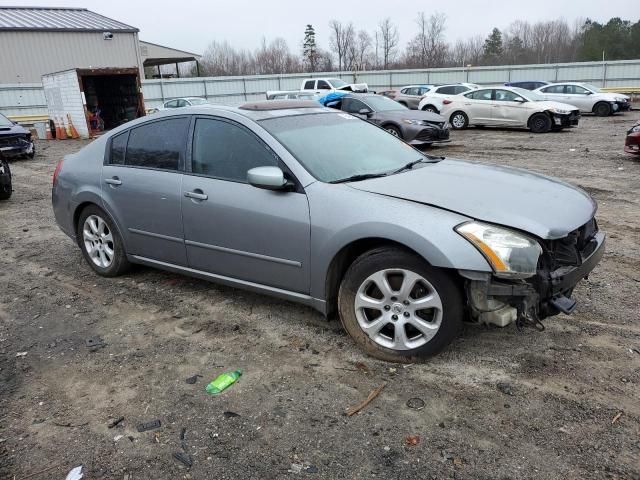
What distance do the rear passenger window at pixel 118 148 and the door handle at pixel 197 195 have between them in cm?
106

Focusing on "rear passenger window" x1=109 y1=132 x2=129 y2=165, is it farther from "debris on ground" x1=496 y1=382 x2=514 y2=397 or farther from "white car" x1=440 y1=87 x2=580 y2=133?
"white car" x1=440 y1=87 x2=580 y2=133

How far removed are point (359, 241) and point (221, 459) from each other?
153 centimetres

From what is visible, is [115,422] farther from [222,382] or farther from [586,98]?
[586,98]

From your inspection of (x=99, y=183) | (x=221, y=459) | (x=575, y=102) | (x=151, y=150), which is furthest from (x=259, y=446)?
(x=575, y=102)

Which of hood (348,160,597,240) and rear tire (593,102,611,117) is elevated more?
hood (348,160,597,240)

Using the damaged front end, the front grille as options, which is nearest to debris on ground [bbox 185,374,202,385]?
the damaged front end

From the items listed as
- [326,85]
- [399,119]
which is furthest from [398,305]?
[326,85]

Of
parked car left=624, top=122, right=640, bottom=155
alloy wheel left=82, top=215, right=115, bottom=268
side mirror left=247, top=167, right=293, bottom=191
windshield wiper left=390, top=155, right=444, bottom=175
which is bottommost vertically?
parked car left=624, top=122, right=640, bottom=155

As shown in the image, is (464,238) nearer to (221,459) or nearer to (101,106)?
(221,459)

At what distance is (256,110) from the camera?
418 cm

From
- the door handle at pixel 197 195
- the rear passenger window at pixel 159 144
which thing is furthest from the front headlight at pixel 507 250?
the rear passenger window at pixel 159 144

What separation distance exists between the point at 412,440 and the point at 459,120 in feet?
59.8

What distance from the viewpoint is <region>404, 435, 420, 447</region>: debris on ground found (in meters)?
2.66

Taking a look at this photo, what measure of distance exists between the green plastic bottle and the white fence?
26.7 metres
